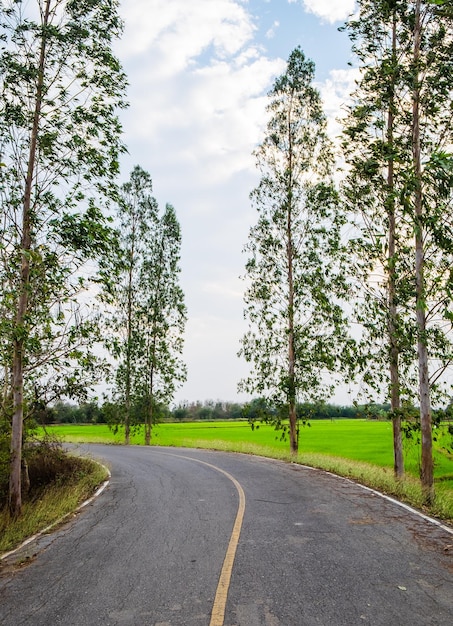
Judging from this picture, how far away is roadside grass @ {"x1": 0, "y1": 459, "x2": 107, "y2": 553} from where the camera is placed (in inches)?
329

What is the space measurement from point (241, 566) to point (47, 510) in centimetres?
617

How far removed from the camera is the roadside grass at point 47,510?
8.36 meters

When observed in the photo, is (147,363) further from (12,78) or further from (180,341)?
(12,78)

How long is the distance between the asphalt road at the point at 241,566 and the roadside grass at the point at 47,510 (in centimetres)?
53

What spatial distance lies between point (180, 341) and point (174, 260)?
5973 millimetres

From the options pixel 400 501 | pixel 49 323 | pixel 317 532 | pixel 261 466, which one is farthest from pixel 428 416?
pixel 49 323

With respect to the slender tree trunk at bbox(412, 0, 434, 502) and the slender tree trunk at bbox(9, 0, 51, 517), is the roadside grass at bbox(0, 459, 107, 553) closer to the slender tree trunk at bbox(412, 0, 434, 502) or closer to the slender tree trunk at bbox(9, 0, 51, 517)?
the slender tree trunk at bbox(9, 0, 51, 517)

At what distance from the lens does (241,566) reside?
19.1 feet

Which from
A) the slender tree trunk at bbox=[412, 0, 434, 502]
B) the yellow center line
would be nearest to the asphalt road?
the yellow center line

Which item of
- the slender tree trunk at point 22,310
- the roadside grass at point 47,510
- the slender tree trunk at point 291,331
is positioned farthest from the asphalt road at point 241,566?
the slender tree trunk at point 291,331

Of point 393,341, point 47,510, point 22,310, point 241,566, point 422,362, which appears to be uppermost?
point 22,310

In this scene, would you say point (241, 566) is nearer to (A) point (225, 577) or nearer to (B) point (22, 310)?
(A) point (225, 577)

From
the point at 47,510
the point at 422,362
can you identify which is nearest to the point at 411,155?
the point at 422,362

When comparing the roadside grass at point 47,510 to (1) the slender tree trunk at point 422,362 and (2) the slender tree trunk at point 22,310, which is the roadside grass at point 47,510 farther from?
(1) the slender tree trunk at point 422,362
